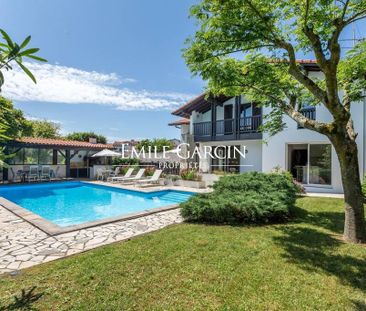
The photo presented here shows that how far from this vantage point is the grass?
3234 mm

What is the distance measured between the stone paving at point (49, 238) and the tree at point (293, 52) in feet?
16.5

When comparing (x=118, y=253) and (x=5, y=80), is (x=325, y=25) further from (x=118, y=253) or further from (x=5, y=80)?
(x=118, y=253)

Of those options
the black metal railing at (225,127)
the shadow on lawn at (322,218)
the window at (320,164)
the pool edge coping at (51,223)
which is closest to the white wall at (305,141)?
the window at (320,164)

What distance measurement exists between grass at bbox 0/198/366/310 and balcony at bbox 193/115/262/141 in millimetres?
11530

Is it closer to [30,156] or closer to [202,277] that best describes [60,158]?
[30,156]

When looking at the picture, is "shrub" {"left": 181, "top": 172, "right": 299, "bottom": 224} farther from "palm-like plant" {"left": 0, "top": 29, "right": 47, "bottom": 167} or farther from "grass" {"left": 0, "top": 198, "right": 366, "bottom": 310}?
"palm-like plant" {"left": 0, "top": 29, "right": 47, "bottom": 167}

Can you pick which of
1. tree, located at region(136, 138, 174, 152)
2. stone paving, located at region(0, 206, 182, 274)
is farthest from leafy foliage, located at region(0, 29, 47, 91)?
tree, located at region(136, 138, 174, 152)

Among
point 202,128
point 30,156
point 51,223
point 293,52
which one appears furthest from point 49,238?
point 30,156

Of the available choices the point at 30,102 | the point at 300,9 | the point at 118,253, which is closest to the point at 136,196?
the point at 118,253

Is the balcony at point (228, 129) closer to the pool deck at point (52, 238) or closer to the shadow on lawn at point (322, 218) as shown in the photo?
the shadow on lawn at point (322, 218)

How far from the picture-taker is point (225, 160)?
765 inches

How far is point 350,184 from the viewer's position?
5457 millimetres

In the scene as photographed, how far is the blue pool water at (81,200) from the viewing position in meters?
10.7

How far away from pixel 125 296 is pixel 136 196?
474 inches
